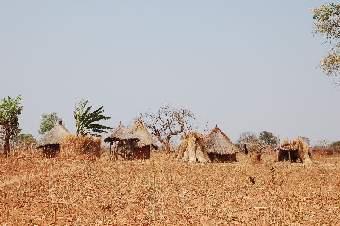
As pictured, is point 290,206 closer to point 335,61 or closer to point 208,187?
point 208,187

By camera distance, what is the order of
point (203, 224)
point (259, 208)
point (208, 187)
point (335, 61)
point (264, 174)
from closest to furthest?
point (203, 224) → point (259, 208) → point (208, 187) → point (264, 174) → point (335, 61)

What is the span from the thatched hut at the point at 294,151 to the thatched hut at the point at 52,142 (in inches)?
650

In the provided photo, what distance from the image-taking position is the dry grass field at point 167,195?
12922 millimetres

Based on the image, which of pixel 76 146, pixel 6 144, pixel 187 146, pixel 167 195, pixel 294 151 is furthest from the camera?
pixel 6 144

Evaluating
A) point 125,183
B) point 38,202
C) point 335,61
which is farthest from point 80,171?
point 335,61

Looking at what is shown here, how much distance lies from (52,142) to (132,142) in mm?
6392

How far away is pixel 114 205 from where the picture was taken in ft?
47.9

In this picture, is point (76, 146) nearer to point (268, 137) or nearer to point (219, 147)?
point (219, 147)

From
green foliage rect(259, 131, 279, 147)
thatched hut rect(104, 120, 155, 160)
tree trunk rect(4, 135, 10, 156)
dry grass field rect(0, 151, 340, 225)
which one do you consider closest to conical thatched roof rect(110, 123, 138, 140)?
thatched hut rect(104, 120, 155, 160)

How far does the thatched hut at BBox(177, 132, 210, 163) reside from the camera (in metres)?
28.8

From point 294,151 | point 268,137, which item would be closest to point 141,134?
point 294,151

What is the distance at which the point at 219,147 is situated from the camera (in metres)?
30.1

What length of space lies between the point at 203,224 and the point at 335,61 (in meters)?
18.1

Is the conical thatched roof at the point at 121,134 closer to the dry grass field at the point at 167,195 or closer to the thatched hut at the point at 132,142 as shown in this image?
the thatched hut at the point at 132,142
